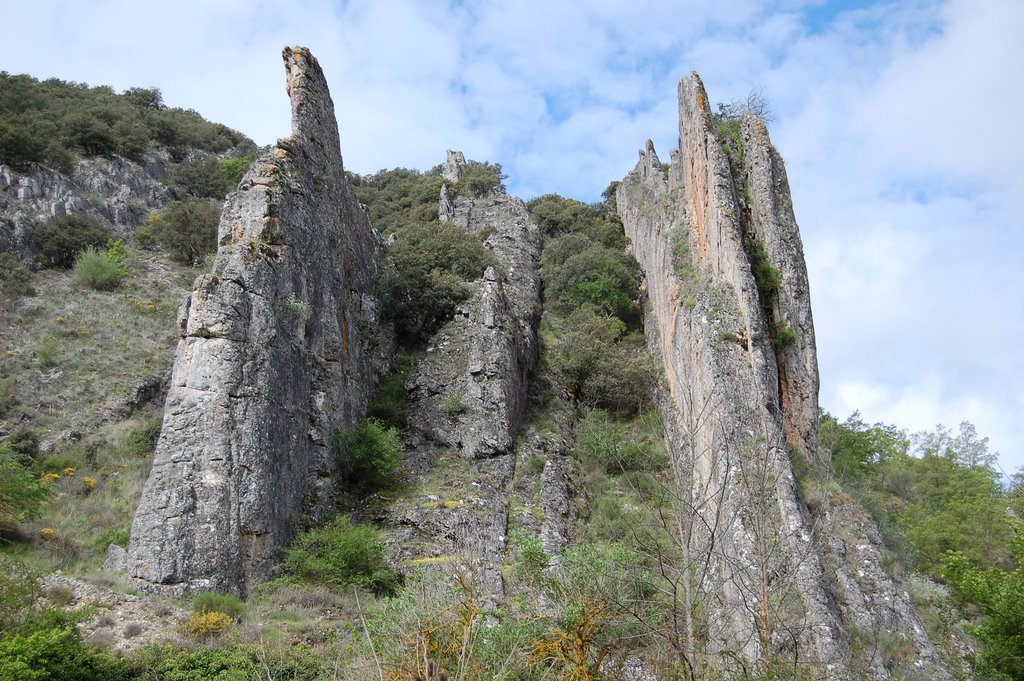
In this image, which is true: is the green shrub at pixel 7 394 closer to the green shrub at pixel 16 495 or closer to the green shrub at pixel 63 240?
the green shrub at pixel 16 495

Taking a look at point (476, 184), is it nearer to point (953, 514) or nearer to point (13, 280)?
point (13, 280)

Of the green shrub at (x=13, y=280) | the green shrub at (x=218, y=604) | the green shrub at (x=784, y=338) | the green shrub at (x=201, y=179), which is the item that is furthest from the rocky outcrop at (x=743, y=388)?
the green shrub at (x=201, y=179)

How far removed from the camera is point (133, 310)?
27391mm

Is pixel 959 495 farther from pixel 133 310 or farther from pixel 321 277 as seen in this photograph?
pixel 133 310

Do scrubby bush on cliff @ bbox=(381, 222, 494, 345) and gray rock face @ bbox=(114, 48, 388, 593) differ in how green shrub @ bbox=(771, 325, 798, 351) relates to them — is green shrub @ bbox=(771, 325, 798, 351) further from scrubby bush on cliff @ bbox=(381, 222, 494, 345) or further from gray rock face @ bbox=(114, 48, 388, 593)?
gray rock face @ bbox=(114, 48, 388, 593)

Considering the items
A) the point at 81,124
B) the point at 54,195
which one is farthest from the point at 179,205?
the point at 81,124

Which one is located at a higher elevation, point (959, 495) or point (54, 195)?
point (54, 195)

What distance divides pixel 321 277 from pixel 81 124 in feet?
75.8

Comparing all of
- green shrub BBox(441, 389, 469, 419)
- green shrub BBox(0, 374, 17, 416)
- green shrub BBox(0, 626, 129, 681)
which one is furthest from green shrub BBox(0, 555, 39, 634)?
green shrub BBox(441, 389, 469, 419)

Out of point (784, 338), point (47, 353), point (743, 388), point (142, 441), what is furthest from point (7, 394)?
point (784, 338)

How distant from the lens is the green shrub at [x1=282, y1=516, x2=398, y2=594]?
1599 centimetres

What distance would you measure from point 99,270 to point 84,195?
7504mm

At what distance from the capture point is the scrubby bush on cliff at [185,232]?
32.5 meters

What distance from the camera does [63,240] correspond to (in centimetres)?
2959
